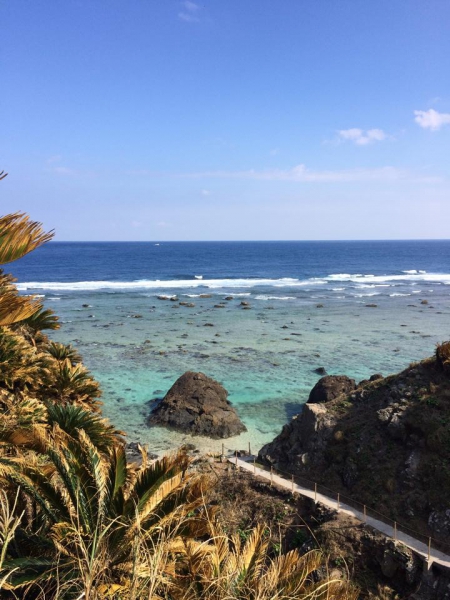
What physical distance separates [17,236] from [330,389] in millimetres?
23859

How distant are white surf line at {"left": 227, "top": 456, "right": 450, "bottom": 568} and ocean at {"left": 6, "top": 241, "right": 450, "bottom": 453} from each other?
568 centimetres

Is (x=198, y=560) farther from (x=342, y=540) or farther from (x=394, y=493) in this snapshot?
(x=394, y=493)

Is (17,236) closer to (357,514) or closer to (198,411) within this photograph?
(357,514)

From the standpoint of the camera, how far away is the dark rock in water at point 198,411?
25.1 m

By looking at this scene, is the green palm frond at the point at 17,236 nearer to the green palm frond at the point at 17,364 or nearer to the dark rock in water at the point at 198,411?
the green palm frond at the point at 17,364

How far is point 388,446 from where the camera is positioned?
16.7 meters

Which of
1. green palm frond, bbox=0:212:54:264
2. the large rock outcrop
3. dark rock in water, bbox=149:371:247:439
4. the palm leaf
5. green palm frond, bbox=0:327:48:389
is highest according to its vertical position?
green palm frond, bbox=0:212:54:264

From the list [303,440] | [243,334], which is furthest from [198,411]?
[243,334]

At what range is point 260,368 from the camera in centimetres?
3628

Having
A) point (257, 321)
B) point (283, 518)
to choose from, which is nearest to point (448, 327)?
point (257, 321)

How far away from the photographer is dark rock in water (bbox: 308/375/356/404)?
27000mm

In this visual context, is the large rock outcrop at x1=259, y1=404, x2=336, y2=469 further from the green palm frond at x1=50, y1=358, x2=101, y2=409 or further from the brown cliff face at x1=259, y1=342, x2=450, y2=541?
the green palm frond at x1=50, y1=358, x2=101, y2=409

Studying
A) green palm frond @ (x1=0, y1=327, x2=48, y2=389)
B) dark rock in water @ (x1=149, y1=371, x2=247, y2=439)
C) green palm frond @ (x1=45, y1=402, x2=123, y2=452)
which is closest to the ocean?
dark rock in water @ (x1=149, y1=371, x2=247, y2=439)

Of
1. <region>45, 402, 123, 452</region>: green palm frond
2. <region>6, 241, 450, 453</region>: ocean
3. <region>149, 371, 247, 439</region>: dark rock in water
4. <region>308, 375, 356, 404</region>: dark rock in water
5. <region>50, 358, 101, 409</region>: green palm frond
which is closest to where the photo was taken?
<region>45, 402, 123, 452</region>: green palm frond
